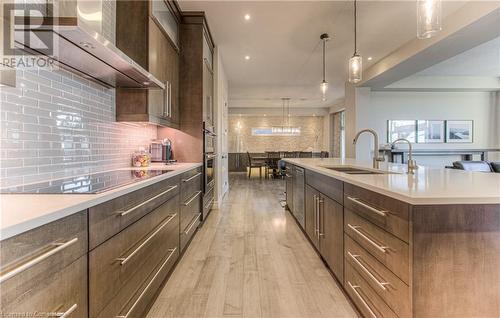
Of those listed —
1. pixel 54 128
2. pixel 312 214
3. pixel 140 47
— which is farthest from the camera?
pixel 312 214

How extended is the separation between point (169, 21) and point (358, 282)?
3316 mm

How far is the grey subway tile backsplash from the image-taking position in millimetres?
1346

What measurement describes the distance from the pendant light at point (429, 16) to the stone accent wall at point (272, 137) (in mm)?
10054

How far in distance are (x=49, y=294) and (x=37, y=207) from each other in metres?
0.28

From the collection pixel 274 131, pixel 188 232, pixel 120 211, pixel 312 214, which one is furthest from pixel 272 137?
pixel 120 211

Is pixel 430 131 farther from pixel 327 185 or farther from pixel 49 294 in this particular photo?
pixel 49 294

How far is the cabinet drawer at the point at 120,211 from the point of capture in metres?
1.02

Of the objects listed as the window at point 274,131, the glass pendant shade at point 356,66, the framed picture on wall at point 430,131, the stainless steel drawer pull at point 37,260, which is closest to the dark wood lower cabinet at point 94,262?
the stainless steel drawer pull at point 37,260

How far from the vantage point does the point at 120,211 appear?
122cm

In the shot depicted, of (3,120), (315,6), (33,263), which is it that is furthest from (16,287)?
(315,6)

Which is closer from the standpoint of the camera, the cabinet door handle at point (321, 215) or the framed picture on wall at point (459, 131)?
the cabinet door handle at point (321, 215)

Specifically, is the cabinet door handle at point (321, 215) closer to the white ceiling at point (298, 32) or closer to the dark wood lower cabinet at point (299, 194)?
the dark wood lower cabinet at point (299, 194)

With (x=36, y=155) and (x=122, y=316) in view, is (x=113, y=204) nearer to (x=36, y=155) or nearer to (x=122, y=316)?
(x=122, y=316)

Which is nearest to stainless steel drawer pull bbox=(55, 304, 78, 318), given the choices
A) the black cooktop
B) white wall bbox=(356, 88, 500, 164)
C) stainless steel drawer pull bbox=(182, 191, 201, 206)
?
the black cooktop
